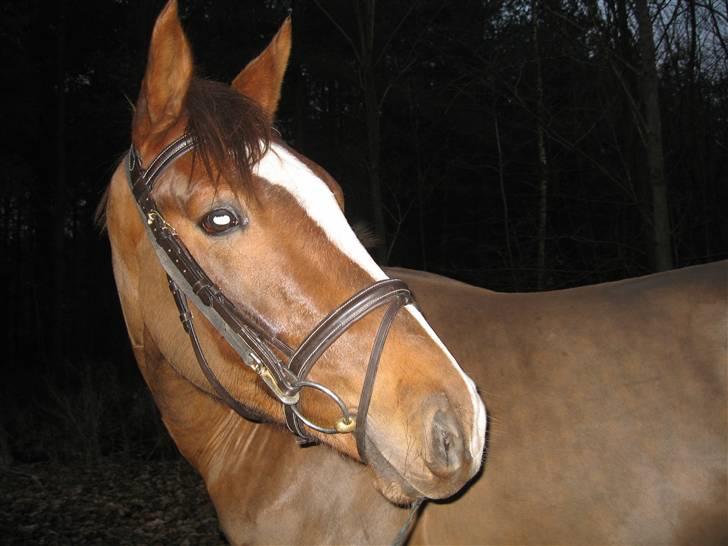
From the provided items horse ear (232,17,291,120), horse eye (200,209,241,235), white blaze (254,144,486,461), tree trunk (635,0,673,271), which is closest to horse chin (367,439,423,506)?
white blaze (254,144,486,461)

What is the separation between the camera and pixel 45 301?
2402 centimetres

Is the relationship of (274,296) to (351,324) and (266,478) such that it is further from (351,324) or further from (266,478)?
(266,478)

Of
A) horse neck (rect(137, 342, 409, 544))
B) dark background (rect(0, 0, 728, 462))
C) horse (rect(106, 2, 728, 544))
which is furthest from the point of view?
dark background (rect(0, 0, 728, 462))

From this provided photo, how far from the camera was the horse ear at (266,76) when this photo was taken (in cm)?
222

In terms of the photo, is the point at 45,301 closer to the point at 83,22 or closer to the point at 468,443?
the point at 83,22

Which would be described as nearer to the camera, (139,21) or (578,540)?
(578,540)

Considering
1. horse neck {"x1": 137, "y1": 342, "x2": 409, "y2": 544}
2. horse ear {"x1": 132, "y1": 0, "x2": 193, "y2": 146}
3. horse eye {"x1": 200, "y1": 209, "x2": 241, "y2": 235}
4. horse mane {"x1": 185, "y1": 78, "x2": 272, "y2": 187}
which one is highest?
horse ear {"x1": 132, "y1": 0, "x2": 193, "y2": 146}

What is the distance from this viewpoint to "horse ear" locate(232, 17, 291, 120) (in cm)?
222

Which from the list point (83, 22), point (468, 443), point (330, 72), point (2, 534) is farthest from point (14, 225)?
point (468, 443)

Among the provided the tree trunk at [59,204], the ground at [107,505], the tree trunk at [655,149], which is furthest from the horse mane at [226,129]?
the tree trunk at [59,204]

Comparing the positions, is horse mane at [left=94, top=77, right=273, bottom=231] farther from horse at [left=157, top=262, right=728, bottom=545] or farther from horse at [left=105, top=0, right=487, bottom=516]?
horse at [left=157, top=262, right=728, bottom=545]

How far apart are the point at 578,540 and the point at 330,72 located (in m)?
12.5

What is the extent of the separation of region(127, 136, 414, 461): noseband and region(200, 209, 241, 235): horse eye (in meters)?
0.12

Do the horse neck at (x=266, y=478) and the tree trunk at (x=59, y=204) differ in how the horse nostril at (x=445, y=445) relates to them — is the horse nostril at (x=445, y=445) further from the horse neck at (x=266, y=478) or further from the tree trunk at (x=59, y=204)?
the tree trunk at (x=59, y=204)
